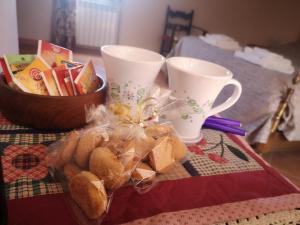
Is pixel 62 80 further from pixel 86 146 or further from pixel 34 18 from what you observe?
pixel 34 18

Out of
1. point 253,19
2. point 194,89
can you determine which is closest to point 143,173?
point 194,89

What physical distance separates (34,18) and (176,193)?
3.29 m

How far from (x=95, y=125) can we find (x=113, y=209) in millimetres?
144

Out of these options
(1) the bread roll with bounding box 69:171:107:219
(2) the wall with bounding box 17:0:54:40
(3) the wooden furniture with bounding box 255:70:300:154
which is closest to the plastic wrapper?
(1) the bread roll with bounding box 69:171:107:219

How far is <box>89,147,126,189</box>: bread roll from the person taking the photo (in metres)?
0.34

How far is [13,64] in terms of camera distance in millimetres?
481

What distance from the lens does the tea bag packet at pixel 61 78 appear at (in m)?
0.47

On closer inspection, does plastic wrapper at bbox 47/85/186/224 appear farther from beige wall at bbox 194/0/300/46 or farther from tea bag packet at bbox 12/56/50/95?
beige wall at bbox 194/0/300/46

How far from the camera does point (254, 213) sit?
0.39 m

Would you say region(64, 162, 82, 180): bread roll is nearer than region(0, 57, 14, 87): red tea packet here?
Yes

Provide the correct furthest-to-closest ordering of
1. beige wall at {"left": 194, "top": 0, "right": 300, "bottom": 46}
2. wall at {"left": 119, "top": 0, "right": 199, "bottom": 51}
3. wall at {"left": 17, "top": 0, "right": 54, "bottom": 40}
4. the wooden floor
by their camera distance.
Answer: beige wall at {"left": 194, "top": 0, "right": 300, "bottom": 46}, wall at {"left": 119, "top": 0, "right": 199, "bottom": 51}, wall at {"left": 17, "top": 0, "right": 54, "bottom": 40}, the wooden floor

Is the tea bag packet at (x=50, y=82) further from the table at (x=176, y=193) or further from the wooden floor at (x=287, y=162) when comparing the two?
the wooden floor at (x=287, y=162)

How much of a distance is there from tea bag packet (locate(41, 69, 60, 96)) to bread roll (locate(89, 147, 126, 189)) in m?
0.17

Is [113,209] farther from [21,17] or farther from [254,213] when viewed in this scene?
[21,17]
